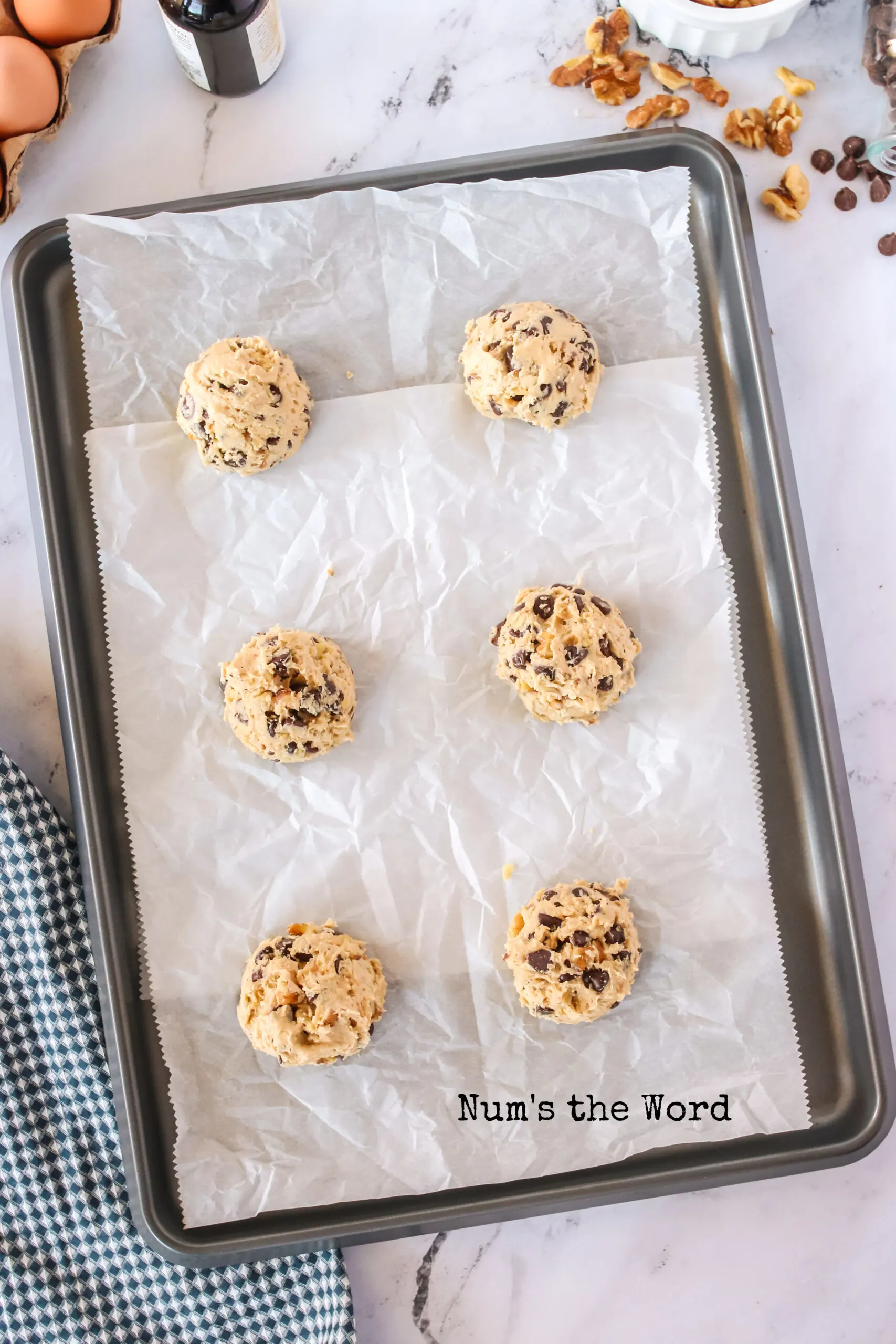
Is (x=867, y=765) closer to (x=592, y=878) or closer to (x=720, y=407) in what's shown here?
(x=592, y=878)

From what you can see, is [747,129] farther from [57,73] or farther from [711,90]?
[57,73]

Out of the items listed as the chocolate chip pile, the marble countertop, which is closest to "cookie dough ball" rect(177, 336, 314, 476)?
the marble countertop

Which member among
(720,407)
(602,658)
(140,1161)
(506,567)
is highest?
(720,407)

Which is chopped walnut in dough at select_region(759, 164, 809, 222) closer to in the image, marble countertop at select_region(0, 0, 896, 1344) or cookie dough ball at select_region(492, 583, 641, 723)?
marble countertop at select_region(0, 0, 896, 1344)

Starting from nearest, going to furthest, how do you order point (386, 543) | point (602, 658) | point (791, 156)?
point (602, 658) → point (386, 543) → point (791, 156)

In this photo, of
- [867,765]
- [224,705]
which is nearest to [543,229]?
[224,705]

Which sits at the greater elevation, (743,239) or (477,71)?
(477,71)

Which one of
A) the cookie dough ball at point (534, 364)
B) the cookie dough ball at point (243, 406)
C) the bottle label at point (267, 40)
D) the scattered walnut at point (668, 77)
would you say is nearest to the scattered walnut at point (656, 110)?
the scattered walnut at point (668, 77)

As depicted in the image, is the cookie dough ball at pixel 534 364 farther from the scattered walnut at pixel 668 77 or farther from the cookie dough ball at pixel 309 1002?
the cookie dough ball at pixel 309 1002
